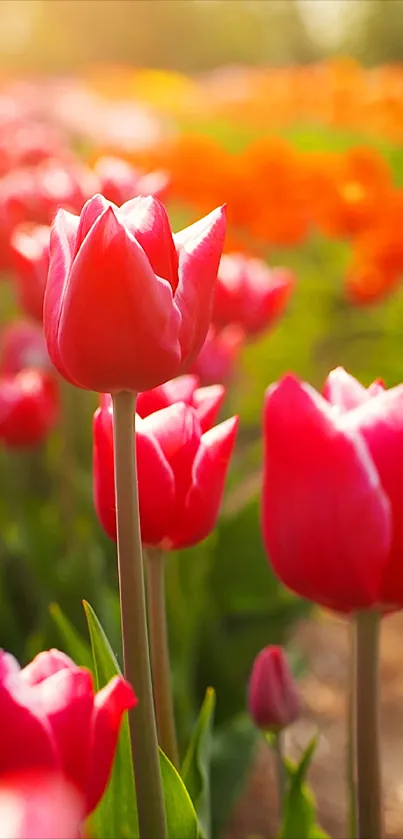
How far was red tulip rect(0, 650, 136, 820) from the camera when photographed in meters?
0.26

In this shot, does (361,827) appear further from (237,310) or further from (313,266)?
(313,266)

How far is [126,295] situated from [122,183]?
1.28ft

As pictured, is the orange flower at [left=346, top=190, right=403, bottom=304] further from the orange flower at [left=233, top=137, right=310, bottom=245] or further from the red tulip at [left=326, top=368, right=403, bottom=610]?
the red tulip at [left=326, top=368, right=403, bottom=610]

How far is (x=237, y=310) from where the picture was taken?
2.85 feet

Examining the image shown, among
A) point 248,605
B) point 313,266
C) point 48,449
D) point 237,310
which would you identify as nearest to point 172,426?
point 237,310

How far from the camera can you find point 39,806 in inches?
9.3

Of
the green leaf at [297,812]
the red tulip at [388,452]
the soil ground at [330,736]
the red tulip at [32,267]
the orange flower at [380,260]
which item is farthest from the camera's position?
the orange flower at [380,260]

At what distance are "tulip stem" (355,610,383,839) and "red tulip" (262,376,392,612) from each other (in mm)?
15

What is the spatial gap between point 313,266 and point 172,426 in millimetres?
1567

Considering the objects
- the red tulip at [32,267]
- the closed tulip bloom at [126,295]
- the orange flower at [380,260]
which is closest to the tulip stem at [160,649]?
the closed tulip bloom at [126,295]

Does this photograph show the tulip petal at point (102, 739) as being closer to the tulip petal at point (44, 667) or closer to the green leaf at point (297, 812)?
the tulip petal at point (44, 667)

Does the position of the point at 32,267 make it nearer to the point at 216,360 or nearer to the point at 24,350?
the point at 216,360

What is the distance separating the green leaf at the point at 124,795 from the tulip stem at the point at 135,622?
27 millimetres

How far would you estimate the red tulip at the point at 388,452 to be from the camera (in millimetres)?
333
